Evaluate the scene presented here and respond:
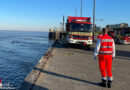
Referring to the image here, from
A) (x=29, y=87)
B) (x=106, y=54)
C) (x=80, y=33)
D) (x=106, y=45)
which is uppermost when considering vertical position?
(x=80, y=33)

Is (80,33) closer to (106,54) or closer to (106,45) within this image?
(106,45)

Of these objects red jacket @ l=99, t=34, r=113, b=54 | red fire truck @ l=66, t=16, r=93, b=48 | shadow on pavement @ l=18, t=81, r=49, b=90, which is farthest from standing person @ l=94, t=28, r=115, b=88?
red fire truck @ l=66, t=16, r=93, b=48

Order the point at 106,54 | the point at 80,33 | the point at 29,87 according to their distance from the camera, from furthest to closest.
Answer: the point at 80,33 < the point at 106,54 < the point at 29,87

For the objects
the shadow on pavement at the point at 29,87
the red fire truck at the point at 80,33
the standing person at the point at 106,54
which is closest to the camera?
the shadow on pavement at the point at 29,87

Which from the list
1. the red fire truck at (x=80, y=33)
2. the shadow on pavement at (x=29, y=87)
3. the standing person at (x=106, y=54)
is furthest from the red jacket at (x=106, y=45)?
the red fire truck at (x=80, y=33)

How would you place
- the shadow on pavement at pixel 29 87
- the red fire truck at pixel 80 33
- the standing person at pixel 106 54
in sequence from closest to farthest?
the shadow on pavement at pixel 29 87, the standing person at pixel 106 54, the red fire truck at pixel 80 33

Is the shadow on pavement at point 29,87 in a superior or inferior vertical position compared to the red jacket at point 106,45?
inferior

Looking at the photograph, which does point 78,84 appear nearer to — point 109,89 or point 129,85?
point 109,89

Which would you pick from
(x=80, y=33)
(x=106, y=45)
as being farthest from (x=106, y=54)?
(x=80, y=33)

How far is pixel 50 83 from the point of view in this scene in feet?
16.2

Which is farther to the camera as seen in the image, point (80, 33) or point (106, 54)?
point (80, 33)

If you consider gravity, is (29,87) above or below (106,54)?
below

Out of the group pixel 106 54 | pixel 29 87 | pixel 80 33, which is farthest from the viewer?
pixel 80 33

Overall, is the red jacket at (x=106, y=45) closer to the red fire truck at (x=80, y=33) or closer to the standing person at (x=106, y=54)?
the standing person at (x=106, y=54)
